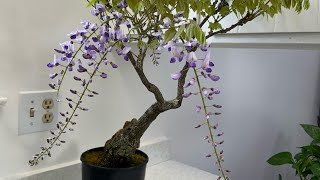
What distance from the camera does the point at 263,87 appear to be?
5.26ft

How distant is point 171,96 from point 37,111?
1.91 ft

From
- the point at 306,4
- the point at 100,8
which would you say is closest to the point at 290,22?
the point at 306,4

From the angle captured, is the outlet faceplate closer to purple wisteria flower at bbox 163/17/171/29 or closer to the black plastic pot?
the black plastic pot

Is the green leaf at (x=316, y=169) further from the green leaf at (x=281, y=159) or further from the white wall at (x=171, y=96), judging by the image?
the white wall at (x=171, y=96)

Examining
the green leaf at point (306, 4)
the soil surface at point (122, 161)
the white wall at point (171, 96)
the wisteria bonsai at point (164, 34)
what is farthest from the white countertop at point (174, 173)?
the green leaf at point (306, 4)

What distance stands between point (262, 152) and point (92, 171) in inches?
44.2

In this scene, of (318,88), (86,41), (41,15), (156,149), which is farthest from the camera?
(318,88)

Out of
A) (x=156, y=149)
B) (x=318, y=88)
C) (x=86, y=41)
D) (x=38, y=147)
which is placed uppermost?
(x=86, y=41)

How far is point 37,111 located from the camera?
87 centimetres

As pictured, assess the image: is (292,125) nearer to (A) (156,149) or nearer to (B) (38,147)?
(A) (156,149)

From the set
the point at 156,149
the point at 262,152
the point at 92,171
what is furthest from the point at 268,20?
the point at 262,152

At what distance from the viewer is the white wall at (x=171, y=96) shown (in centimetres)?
83

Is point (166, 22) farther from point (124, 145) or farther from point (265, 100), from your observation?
point (265, 100)

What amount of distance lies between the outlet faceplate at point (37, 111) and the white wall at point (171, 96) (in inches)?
0.7
